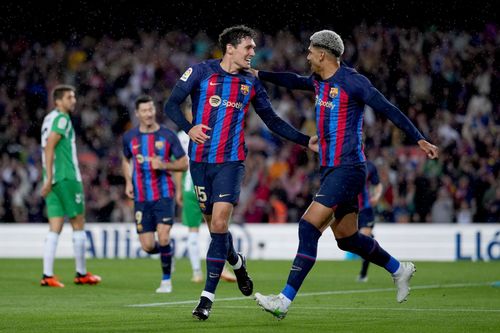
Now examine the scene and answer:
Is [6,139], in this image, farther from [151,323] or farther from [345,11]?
[151,323]

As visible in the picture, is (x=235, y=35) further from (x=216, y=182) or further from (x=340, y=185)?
(x=340, y=185)

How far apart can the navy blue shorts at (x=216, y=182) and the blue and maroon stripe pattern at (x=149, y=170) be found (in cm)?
350

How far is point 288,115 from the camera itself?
23.8 metres

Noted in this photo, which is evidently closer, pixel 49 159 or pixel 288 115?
pixel 49 159

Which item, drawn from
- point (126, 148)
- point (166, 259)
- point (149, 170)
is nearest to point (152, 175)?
point (149, 170)

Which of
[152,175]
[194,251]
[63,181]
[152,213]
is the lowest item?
[194,251]

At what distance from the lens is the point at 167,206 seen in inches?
480

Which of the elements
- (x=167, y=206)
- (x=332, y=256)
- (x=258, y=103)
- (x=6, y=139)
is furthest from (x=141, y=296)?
(x=6, y=139)

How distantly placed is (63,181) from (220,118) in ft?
16.9

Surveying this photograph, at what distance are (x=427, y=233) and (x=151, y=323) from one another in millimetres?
12568

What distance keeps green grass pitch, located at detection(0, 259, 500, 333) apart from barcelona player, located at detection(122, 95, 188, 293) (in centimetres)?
69

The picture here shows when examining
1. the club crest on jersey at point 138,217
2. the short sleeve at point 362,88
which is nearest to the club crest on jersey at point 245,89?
the short sleeve at point 362,88

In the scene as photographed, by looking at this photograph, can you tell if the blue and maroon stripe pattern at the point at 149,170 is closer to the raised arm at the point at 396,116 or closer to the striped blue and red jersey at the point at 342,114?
the striped blue and red jersey at the point at 342,114

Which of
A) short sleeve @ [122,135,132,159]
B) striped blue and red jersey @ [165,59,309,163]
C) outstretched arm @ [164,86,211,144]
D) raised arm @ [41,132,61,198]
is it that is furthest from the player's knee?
raised arm @ [41,132,61,198]
